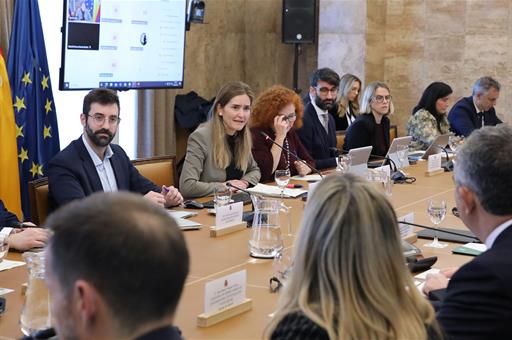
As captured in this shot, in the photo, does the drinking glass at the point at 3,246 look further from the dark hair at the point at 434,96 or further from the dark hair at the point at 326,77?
the dark hair at the point at 434,96

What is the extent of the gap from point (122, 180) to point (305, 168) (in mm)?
1473

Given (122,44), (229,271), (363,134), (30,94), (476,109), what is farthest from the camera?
(476,109)

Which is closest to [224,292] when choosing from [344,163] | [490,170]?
[490,170]

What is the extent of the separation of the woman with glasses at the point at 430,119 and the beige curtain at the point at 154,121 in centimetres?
227

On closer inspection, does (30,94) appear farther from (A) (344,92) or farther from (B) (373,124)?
(A) (344,92)

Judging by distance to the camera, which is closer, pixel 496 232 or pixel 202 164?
pixel 496 232

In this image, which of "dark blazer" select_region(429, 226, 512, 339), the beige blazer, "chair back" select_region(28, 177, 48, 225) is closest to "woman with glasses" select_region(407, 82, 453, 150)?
the beige blazer

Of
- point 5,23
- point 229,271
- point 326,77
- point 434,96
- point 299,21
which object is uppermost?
point 299,21

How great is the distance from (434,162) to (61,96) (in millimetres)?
3089

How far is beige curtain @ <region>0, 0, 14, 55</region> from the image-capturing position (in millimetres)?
5742

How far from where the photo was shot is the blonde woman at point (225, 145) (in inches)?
197

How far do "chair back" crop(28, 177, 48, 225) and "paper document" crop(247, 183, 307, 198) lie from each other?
114 centimetres

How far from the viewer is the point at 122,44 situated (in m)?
6.51

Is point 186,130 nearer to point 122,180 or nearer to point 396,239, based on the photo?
point 122,180
